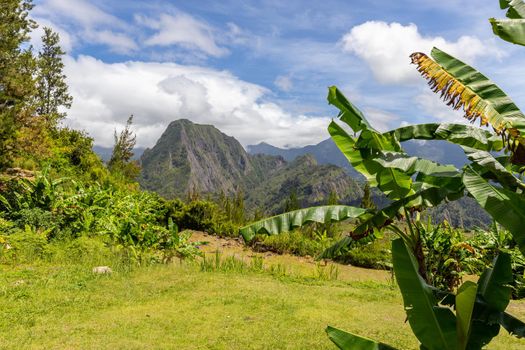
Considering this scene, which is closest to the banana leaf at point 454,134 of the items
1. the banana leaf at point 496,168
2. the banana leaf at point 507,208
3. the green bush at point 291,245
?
the banana leaf at point 496,168

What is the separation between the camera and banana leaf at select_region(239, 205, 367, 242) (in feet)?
12.8

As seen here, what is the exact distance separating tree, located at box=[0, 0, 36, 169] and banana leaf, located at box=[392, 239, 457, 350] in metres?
12.3

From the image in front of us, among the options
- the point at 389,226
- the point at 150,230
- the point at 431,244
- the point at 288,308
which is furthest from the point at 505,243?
the point at 150,230

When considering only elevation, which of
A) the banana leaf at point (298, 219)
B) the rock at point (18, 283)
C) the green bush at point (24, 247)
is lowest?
the rock at point (18, 283)

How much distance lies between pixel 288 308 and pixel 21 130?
11.1 metres

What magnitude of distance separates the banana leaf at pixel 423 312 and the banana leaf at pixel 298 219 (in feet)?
3.20

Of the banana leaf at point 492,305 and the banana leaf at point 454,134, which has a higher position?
the banana leaf at point 454,134

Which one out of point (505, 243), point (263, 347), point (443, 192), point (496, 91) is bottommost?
point (263, 347)

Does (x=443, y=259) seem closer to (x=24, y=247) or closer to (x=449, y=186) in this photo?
(x=449, y=186)

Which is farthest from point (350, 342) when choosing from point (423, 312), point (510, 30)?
point (510, 30)

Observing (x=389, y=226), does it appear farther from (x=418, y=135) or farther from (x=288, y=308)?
(x=288, y=308)

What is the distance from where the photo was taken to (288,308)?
6.73 meters

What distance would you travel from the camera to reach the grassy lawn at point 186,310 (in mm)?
5250

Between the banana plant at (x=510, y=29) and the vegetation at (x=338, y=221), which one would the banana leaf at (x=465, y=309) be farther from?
the banana plant at (x=510, y=29)
